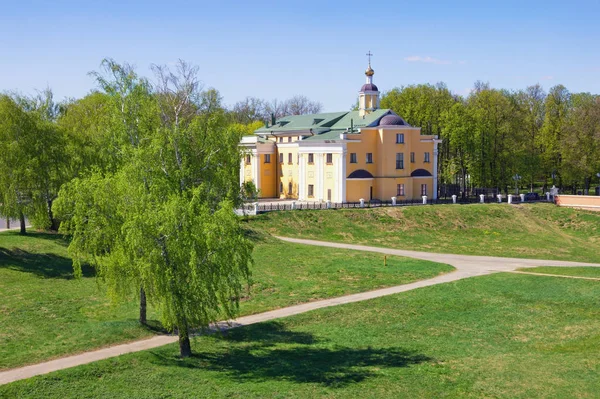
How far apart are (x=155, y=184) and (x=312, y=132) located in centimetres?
5060

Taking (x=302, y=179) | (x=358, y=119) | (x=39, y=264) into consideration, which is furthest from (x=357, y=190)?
(x=39, y=264)

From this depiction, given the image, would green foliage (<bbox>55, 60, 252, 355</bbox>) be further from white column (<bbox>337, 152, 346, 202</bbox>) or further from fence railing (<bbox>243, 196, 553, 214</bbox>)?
white column (<bbox>337, 152, 346, 202</bbox>)

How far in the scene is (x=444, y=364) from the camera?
24.9m

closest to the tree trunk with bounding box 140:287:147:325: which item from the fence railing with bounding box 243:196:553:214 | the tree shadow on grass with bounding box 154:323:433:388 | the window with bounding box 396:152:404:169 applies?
the tree shadow on grass with bounding box 154:323:433:388

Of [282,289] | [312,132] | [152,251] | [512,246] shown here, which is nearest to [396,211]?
[512,246]

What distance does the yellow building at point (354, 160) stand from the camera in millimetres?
66000

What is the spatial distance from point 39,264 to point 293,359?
20.0 metres

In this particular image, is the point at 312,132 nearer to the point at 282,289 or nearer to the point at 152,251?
the point at 282,289

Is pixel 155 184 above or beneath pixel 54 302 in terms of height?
above

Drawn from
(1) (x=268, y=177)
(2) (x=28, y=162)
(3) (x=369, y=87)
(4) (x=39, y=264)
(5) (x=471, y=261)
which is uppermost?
(3) (x=369, y=87)

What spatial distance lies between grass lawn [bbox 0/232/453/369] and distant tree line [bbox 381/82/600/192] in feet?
113

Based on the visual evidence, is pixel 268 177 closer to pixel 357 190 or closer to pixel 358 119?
pixel 358 119

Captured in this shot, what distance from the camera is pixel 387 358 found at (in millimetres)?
25641

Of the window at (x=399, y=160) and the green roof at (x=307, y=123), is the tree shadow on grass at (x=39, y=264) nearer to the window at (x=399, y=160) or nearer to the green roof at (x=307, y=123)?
the window at (x=399, y=160)
